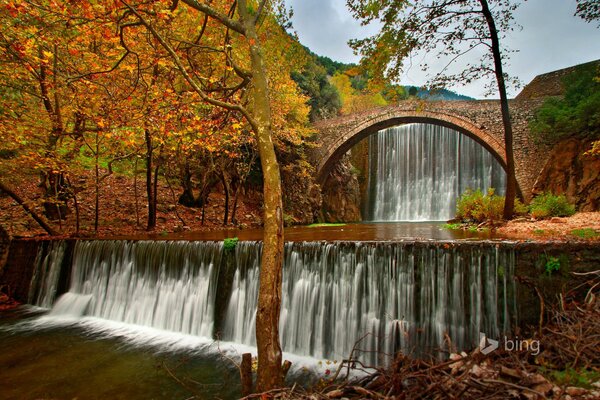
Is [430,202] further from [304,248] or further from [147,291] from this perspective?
[147,291]

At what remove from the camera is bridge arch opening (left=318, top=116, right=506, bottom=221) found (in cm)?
1814

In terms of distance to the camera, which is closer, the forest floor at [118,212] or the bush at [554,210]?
the bush at [554,210]

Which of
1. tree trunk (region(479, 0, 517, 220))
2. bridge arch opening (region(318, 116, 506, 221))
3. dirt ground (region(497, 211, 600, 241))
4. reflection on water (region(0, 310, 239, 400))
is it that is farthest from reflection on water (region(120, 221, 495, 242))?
bridge arch opening (region(318, 116, 506, 221))

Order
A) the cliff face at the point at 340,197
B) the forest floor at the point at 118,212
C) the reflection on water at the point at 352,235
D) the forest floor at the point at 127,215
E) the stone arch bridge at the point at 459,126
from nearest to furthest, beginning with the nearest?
the reflection on water at the point at 352,235
the forest floor at the point at 127,215
the forest floor at the point at 118,212
the stone arch bridge at the point at 459,126
the cliff face at the point at 340,197

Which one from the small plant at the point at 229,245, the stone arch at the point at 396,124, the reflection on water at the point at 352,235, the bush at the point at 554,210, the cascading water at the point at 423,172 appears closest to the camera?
the small plant at the point at 229,245

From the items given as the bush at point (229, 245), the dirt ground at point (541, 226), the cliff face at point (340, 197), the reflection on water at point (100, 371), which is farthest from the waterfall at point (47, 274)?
the cliff face at point (340, 197)

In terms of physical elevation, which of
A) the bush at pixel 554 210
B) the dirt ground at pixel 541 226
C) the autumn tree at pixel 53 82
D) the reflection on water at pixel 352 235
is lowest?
the reflection on water at pixel 352 235

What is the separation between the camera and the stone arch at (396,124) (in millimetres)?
14711

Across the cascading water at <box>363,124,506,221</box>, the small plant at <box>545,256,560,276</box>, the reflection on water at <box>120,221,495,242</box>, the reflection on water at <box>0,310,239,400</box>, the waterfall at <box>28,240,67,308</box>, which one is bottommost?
the reflection on water at <box>0,310,239,400</box>

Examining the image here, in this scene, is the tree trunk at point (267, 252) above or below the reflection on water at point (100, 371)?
above

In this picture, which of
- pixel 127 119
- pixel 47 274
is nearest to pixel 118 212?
pixel 47 274

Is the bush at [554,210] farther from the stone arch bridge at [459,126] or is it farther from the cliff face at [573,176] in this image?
the stone arch bridge at [459,126]

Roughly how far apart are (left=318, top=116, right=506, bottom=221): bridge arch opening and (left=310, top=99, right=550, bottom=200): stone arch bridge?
94 millimetres

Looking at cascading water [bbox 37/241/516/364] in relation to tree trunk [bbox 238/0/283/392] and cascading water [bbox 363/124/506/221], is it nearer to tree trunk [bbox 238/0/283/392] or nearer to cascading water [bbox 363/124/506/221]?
tree trunk [bbox 238/0/283/392]
